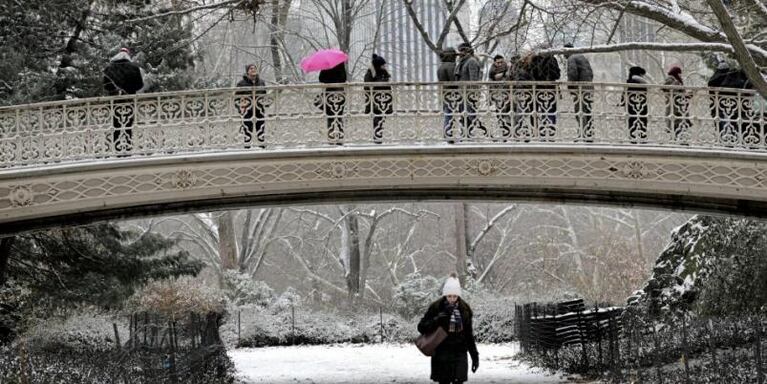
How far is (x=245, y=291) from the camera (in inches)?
1200

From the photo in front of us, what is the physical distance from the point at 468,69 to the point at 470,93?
0.88 m

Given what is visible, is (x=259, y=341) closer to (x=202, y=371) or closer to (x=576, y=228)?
(x=202, y=371)

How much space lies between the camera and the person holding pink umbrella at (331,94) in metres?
16.3

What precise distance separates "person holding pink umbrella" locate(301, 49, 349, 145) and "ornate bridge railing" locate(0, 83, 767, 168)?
32 millimetres

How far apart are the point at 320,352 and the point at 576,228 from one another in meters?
23.6

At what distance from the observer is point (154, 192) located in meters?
16.0

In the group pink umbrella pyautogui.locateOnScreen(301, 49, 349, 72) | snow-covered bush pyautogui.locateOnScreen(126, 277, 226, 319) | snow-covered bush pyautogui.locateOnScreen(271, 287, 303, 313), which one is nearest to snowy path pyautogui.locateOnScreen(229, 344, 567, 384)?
snow-covered bush pyautogui.locateOnScreen(126, 277, 226, 319)

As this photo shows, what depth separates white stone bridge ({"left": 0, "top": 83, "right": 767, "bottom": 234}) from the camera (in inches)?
621

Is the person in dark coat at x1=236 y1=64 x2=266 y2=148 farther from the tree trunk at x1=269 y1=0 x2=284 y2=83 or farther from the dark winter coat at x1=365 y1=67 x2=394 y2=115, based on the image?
the tree trunk at x1=269 y1=0 x2=284 y2=83

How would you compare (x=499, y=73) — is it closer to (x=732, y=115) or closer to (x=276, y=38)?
(x=732, y=115)

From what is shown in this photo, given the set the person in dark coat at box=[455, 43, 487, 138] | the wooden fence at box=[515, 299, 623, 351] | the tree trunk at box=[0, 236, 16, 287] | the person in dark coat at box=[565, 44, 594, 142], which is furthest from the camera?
the tree trunk at box=[0, 236, 16, 287]

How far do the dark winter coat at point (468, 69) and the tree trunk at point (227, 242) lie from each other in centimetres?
1714

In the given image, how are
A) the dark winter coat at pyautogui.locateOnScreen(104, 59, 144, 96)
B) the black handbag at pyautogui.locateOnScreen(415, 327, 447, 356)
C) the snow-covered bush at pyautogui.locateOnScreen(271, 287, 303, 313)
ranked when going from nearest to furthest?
the black handbag at pyautogui.locateOnScreen(415, 327, 447, 356), the dark winter coat at pyautogui.locateOnScreen(104, 59, 144, 96), the snow-covered bush at pyautogui.locateOnScreen(271, 287, 303, 313)

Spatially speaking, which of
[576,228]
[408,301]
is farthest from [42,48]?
[576,228]
